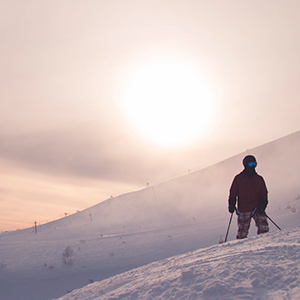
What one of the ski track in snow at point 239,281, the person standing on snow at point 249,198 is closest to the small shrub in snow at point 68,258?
the person standing on snow at point 249,198

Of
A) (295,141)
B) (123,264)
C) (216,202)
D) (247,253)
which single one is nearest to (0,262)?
(123,264)

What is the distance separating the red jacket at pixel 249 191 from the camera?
5.69 metres

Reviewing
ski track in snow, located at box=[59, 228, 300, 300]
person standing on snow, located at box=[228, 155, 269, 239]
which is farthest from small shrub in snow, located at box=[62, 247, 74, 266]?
ski track in snow, located at box=[59, 228, 300, 300]

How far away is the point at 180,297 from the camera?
1.85m

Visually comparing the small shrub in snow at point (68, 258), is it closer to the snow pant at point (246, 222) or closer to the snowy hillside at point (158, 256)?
the snowy hillside at point (158, 256)

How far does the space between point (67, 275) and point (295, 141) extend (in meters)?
30.1

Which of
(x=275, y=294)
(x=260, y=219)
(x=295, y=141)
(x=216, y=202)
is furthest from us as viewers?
(x=295, y=141)

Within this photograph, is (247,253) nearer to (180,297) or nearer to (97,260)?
(180,297)

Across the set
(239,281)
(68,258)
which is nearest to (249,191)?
(239,281)

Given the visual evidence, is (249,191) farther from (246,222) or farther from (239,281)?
(239,281)

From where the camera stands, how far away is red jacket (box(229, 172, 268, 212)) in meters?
5.69

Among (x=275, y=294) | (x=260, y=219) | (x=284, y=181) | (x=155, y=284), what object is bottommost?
(x=275, y=294)

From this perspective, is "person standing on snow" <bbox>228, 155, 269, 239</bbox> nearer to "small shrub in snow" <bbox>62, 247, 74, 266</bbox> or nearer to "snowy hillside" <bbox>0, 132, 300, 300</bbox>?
"snowy hillside" <bbox>0, 132, 300, 300</bbox>

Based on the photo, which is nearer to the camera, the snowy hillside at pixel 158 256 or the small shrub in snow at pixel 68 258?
the snowy hillside at pixel 158 256
